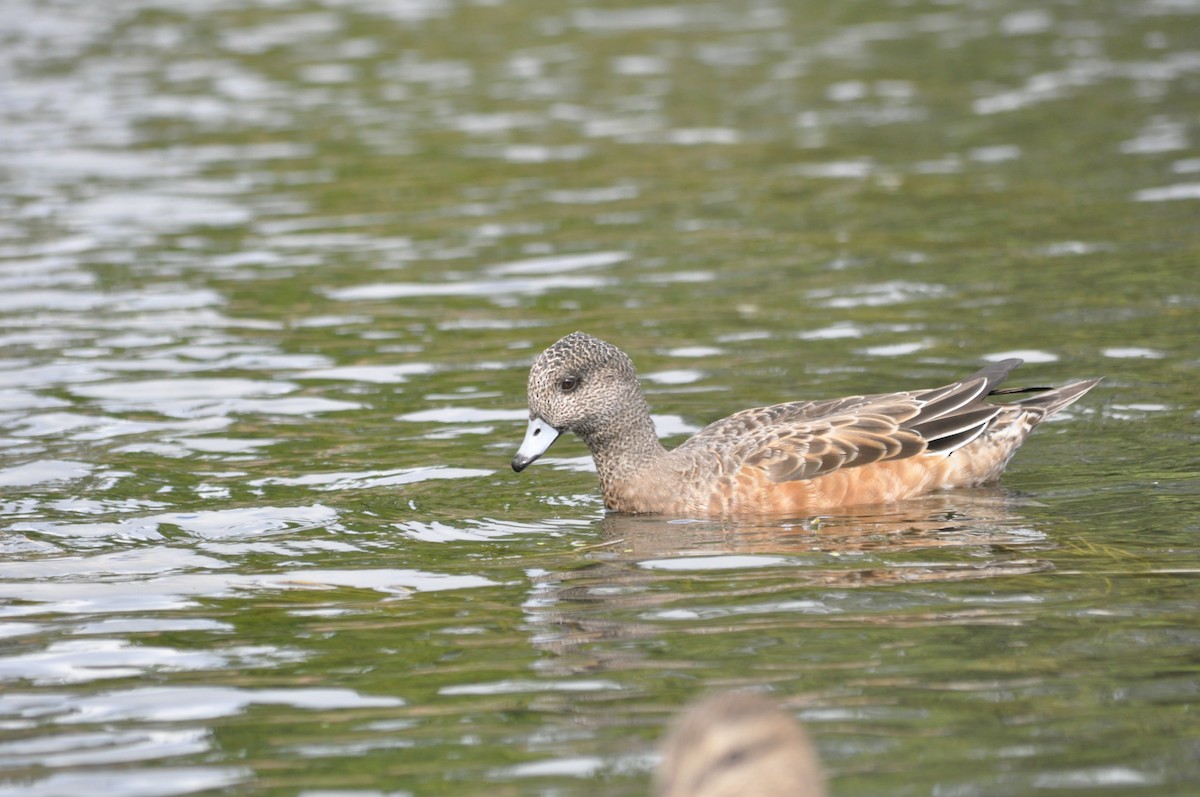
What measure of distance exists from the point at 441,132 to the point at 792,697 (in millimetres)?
14284

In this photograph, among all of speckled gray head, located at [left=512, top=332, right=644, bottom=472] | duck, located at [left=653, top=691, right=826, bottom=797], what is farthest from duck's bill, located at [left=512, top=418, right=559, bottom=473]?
duck, located at [left=653, top=691, right=826, bottom=797]

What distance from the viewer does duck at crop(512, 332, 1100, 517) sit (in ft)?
29.7

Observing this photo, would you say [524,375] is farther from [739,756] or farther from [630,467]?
[739,756]

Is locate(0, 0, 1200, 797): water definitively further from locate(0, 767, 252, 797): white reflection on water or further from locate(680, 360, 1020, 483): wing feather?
locate(680, 360, 1020, 483): wing feather

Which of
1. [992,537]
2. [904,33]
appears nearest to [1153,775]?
[992,537]

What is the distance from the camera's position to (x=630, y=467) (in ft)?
30.3

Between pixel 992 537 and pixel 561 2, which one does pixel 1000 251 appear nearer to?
pixel 992 537

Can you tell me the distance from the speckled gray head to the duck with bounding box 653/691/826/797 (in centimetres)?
439

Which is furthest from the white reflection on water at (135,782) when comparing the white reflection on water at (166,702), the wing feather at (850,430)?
the wing feather at (850,430)

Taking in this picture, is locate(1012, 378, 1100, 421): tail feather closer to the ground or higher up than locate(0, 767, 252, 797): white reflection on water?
closer to the ground

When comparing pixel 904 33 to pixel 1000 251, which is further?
pixel 904 33

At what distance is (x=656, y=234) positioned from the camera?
1528cm

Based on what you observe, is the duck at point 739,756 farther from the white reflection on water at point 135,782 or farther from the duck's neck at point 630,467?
the duck's neck at point 630,467

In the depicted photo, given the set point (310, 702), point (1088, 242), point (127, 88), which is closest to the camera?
point (310, 702)
